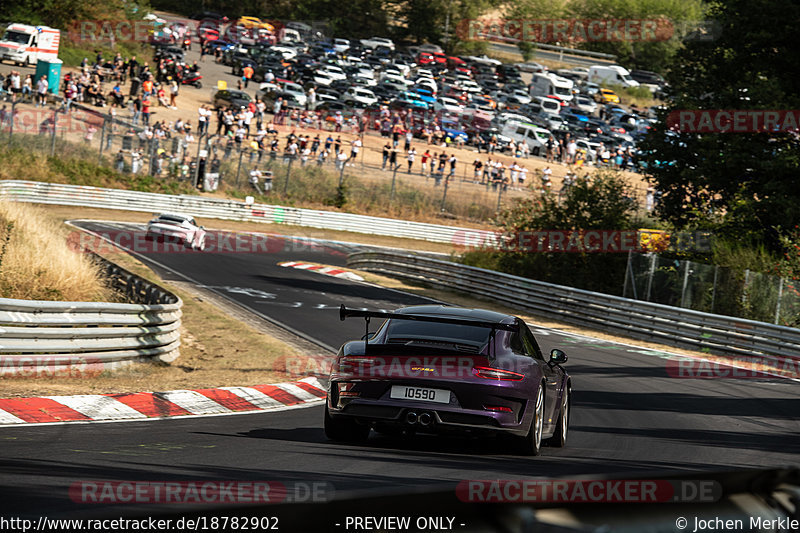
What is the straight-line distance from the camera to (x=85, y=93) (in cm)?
5300

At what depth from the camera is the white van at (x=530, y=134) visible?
212 feet

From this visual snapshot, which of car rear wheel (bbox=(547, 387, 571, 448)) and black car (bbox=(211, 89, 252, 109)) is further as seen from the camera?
black car (bbox=(211, 89, 252, 109))

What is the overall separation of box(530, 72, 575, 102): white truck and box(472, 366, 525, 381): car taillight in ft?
247

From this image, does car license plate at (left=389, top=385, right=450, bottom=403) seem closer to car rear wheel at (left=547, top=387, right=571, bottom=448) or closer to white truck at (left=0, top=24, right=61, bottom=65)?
car rear wheel at (left=547, top=387, right=571, bottom=448)

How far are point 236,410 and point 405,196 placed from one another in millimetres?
38696

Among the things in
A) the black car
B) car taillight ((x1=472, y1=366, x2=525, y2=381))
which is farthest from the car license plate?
the black car

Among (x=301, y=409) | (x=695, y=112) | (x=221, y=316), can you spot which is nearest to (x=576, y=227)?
(x=695, y=112)

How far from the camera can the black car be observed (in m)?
57.9

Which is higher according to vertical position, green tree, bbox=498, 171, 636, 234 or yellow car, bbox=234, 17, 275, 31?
yellow car, bbox=234, 17, 275, 31

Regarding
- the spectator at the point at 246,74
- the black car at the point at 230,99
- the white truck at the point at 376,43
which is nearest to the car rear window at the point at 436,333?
the black car at the point at 230,99

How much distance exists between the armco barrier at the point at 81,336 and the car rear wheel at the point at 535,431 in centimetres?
628

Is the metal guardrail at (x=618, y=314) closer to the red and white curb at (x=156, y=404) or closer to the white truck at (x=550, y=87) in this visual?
the red and white curb at (x=156, y=404)

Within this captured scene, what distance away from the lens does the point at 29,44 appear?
57656 mm

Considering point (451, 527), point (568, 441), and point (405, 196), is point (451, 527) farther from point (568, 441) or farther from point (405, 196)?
point (405, 196)
